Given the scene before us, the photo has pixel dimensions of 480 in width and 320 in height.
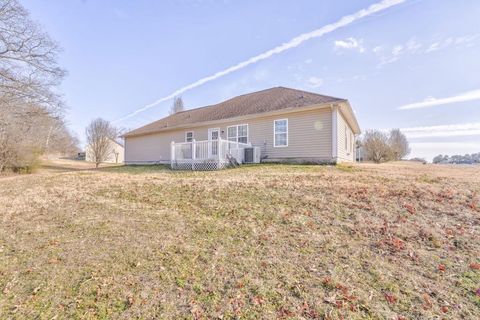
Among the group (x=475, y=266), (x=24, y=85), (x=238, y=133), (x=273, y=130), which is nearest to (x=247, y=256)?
(x=475, y=266)

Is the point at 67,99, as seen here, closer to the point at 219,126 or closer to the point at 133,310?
the point at 219,126

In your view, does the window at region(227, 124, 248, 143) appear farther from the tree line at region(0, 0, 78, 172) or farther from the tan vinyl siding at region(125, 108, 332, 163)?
the tree line at region(0, 0, 78, 172)

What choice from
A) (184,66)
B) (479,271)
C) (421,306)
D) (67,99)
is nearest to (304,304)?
(421,306)

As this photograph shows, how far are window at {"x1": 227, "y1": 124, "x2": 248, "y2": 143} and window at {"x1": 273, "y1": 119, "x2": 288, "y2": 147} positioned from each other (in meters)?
1.85

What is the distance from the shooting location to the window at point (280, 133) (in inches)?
490

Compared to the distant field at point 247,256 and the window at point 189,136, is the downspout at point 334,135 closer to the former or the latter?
the distant field at point 247,256

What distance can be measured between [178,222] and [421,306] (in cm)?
350

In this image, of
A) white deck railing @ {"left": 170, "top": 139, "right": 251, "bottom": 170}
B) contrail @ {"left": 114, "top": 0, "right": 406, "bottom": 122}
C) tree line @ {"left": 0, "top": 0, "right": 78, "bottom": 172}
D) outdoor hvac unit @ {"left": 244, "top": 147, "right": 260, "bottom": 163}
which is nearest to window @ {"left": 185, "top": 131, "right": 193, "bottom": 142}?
white deck railing @ {"left": 170, "top": 139, "right": 251, "bottom": 170}

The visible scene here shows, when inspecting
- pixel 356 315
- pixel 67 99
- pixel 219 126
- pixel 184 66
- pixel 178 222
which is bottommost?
pixel 356 315

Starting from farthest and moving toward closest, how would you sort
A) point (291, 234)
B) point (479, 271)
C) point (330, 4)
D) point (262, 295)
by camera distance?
point (330, 4), point (291, 234), point (479, 271), point (262, 295)

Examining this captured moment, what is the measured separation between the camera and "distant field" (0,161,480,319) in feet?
7.54

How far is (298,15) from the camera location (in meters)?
9.61

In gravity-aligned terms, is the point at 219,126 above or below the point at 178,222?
above

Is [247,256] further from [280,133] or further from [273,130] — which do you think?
[273,130]
